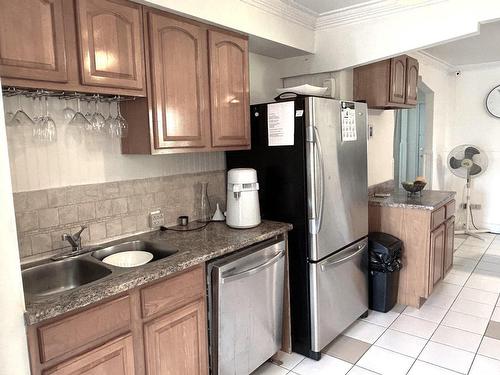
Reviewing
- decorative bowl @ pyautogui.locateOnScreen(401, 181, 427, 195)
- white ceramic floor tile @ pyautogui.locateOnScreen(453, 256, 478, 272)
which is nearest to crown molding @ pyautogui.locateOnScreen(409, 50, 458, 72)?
decorative bowl @ pyautogui.locateOnScreen(401, 181, 427, 195)

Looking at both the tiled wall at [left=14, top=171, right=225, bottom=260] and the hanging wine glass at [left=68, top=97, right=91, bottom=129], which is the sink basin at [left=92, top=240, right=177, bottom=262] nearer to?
the tiled wall at [left=14, top=171, right=225, bottom=260]

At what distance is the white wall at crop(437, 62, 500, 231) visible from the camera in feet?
17.5

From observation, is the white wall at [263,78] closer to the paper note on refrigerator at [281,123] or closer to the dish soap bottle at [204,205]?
the paper note on refrigerator at [281,123]

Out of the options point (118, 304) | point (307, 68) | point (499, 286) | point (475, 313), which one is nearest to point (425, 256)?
point (475, 313)

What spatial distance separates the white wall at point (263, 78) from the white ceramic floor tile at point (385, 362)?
6.50ft

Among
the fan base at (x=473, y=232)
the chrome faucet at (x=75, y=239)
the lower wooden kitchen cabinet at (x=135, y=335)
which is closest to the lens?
the lower wooden kitchen cabinet at (x=135, y=335)

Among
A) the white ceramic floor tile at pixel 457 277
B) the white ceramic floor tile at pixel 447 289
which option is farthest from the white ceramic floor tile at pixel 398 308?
the white ceramic floor tile at pixel 457 277

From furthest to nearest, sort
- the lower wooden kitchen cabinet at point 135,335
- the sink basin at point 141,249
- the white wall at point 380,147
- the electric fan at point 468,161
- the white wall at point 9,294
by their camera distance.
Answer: the electric fan at point 468,161
the white wall at point 380,147
the sink basin at point 141,249
the lower wooden kitchen cabinet at point 135,335
the white wall at point 9,294

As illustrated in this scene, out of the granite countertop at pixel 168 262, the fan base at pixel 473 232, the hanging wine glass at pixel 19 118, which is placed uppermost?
the hanging wine glass at pixel 19 118

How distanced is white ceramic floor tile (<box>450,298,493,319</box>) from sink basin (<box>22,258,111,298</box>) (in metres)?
2.79

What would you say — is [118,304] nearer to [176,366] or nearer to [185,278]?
[185,278]

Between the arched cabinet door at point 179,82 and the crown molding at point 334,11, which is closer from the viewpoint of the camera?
the arched cabinet door at point 179,82

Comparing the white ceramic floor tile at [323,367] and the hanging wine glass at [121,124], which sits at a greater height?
the hanging wine glass at [121,124]

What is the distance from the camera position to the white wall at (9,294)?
125 centimetres
